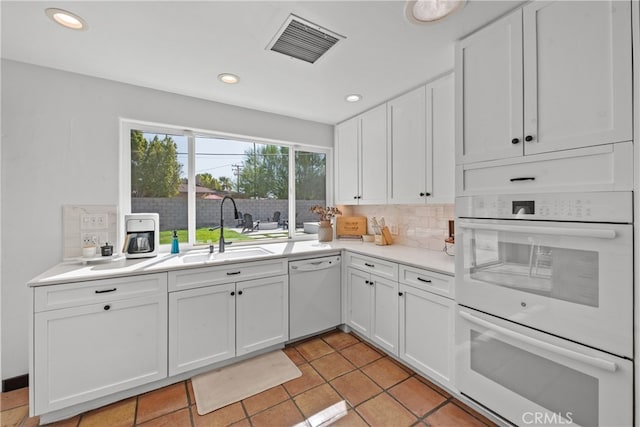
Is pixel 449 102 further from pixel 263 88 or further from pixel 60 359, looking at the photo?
pixel 60 359

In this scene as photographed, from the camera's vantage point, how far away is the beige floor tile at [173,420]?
1.63 m

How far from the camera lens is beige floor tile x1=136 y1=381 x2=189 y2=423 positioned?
1.71 metres

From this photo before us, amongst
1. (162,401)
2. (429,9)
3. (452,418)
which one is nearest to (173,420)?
(162,401)

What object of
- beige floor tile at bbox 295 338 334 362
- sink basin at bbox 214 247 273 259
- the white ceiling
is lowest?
beige floor tile at bbox 295 338 334 362

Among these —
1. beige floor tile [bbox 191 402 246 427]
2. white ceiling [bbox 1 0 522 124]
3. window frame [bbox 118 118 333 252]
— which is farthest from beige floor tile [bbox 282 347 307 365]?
white ceiling [bbox 1 0 522 124]

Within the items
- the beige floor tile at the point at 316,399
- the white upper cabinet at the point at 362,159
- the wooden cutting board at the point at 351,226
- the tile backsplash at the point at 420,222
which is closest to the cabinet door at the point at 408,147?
the white upper cabinet at the point at 362,159

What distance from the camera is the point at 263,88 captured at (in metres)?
2.35

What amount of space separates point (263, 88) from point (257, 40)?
2.23ft

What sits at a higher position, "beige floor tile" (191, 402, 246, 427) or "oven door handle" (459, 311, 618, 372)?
"oven door handle" (459, 311, 618, 372)

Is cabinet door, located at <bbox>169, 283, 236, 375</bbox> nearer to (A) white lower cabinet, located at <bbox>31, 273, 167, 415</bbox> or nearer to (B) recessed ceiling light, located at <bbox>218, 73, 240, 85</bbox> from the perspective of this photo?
(A) white lower cabinet, located at <bbox>31, 273, 167, 415</bbox>

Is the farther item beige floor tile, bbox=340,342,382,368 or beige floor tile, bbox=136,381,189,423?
beige floor tile, bbox=340,342,382,368

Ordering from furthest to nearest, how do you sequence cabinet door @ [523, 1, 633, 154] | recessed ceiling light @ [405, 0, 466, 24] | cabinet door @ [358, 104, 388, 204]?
cabinet door @ [358, 104, 388, 204], recessed ceiling light @ [405, 0, 466, 24], cabinet door @ [523, 1, 633, 154]

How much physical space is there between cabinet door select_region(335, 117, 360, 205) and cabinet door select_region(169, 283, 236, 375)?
65.9 inches

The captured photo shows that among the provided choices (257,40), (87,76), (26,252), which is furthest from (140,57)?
(26,252)
